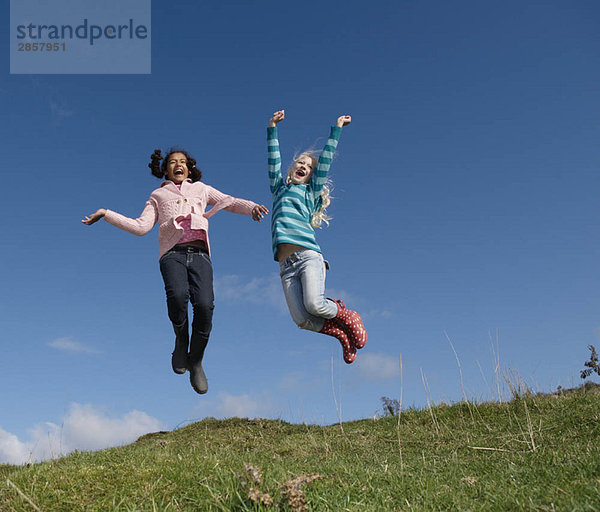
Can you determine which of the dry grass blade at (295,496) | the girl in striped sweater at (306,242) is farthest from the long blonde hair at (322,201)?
the dry grass blade at (295,496)

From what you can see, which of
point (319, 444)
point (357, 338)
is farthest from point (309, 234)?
point (319, 444)

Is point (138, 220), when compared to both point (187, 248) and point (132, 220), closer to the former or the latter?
point (132, 220)

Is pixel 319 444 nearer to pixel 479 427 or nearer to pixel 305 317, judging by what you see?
pixel 305 317

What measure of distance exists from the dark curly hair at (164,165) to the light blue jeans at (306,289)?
81.8 inches

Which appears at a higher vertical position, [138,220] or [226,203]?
[226,203]

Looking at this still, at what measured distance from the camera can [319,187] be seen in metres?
6.85

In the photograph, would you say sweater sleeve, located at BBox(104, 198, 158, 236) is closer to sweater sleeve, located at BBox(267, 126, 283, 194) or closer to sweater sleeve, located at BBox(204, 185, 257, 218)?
sweater sleeve, located at BBox(204, 185, 257, 218)

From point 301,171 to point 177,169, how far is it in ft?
5.62

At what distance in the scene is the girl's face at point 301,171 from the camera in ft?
22.6

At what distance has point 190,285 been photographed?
6.59 meters

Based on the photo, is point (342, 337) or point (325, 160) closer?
point (342, 337)

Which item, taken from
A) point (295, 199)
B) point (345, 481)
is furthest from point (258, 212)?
point (345, 481)

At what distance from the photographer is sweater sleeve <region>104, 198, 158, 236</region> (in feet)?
21.9

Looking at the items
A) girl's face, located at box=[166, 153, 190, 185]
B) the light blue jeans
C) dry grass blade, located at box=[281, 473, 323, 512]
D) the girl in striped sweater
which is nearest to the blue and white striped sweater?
the girl in striped sweater
